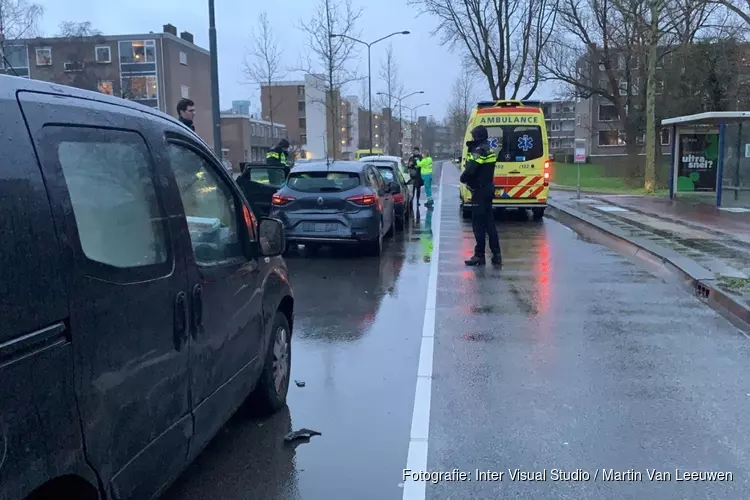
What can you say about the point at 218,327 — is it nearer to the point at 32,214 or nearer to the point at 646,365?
the point at 32,214

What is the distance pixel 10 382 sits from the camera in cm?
201

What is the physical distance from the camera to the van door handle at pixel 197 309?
3.30 meters

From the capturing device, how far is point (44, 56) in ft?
196

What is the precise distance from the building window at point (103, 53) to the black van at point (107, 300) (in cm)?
6268

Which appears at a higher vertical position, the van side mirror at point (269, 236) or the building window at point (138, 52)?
the building window at point (138, 52)

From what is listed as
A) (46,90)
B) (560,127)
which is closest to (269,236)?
(46,90)

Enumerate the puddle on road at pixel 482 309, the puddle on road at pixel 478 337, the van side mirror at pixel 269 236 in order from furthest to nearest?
the puddle on road at pixel 482 309
the puddle on road at pixel 478 337
the van side mirror at pixel 269 236

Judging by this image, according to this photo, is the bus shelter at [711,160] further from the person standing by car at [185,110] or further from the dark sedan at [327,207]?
the person standing by car at [185,110]

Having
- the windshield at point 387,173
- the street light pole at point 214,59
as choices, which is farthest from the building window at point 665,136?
the street light pole at point 214,59

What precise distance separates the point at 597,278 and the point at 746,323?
2.67 meters

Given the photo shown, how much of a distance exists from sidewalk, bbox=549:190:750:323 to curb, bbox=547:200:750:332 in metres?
0.01

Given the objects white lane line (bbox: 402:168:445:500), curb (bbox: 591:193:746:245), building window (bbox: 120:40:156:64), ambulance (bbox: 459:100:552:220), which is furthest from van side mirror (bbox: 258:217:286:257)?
building window (bbox: 120:40:156:64)

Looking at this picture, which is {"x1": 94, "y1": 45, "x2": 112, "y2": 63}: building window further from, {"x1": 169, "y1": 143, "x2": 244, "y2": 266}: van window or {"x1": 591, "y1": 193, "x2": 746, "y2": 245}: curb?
{"x1": 169, "y1": 143, "x2": 244, "y2": 266}: van window

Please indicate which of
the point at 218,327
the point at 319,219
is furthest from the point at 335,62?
the point at 218,327
